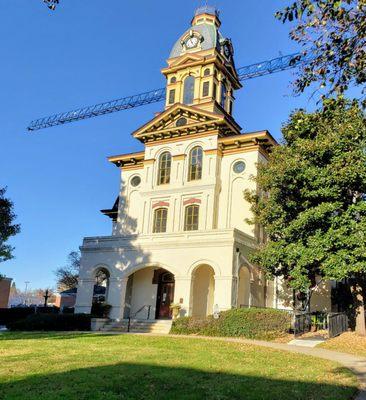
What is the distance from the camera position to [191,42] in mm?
40844

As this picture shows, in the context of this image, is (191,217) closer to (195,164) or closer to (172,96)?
(195,164)

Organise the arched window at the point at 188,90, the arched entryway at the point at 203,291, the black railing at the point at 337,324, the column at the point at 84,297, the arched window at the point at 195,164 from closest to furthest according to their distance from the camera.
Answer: the black railing at the point at 337,324 → the arched entryway at the point at 203,291 → the column at the point at 84,297 → the arched window at the point at 195,164 → the arched window at the point at 188,90

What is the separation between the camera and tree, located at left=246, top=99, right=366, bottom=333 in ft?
67.2

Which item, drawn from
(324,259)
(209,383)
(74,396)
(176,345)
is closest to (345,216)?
(324,259)

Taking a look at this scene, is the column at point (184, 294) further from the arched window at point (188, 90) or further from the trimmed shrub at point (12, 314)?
the arched window at point (188, 90)

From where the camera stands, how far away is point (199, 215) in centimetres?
3102

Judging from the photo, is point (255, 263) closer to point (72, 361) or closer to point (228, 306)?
point (228, 306)

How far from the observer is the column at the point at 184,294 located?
2602cm

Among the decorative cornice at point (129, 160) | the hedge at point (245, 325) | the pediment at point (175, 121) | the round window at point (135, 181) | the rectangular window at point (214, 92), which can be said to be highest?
the rectangular window at point (214, 92)

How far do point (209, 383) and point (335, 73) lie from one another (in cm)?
624

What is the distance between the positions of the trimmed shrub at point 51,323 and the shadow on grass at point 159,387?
601 inches

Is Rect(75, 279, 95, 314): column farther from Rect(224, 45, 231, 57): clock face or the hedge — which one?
Rect(224, 45, 231, 57): clock face

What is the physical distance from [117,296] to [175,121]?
536 inches

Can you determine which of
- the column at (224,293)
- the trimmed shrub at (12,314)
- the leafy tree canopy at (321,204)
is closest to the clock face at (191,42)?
the leafy tree canopy at (321,204)
